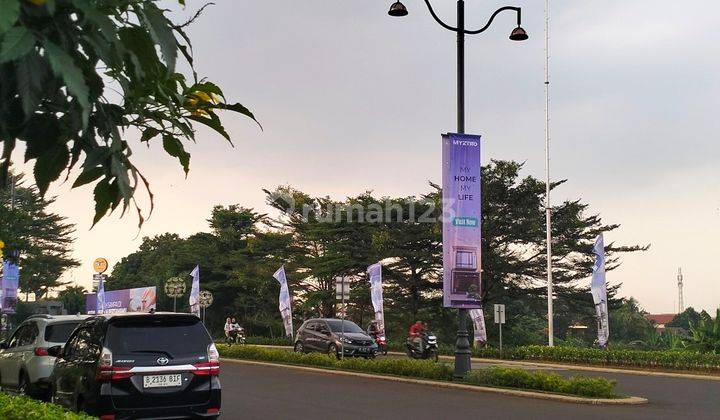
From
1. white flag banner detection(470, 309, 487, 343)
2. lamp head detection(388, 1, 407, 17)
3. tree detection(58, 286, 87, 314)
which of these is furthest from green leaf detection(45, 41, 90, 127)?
tree detection(58, 286, 87, 314)

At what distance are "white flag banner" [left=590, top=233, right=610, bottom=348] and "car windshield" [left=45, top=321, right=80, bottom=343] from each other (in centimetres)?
2454

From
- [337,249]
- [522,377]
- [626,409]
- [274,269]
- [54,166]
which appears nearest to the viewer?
[54,166]

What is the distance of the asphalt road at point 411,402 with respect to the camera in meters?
14.3

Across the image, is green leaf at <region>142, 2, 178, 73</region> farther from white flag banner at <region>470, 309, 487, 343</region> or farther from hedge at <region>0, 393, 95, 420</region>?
white flag banner at <region>470, 309, 487, 343</region>

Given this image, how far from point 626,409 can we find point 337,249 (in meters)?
39.3

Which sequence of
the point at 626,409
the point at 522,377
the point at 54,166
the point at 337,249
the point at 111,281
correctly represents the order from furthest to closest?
the point at 111,281 → the point at 337,249 → the point at 522,377 → the point at 626,409 → the point at 54,166

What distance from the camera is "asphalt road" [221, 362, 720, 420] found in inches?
563

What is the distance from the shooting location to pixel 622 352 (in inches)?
1239

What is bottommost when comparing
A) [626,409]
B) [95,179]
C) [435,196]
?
[626,409]

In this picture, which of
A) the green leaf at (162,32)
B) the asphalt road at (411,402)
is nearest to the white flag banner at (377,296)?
the asphalt road at (411,402)

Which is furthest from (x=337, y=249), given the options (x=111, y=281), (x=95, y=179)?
(x=111, y=281)

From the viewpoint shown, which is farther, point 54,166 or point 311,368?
point 311,368

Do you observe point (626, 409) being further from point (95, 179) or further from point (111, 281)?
point (111, 281)

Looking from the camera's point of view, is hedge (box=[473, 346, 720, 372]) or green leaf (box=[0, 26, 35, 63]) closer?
green leaf (box=[0, 26, 35, 63])
